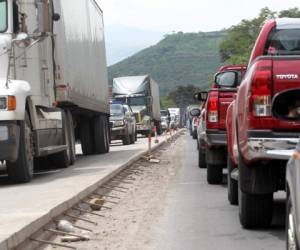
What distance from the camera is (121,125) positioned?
35.2 meters

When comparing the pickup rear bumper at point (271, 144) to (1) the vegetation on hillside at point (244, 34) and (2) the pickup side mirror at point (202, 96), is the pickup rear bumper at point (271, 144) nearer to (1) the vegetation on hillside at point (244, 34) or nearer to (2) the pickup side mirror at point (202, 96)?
(2) the pickup side mirror at point (202, 96)

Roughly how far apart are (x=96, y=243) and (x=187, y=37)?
18614 centimetres

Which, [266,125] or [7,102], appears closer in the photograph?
[266,125]

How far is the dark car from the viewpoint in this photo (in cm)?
3516

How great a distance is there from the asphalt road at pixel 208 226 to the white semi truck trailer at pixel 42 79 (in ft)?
9.04

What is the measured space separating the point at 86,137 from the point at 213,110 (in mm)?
11027

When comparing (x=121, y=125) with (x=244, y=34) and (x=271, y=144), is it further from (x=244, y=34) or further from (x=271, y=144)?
(x=244, y=34)

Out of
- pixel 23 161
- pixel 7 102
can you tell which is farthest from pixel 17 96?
pixel 23 161

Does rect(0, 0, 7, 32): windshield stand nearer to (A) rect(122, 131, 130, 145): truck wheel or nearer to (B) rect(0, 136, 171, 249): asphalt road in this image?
(B) rect(0, 136, 171, 249): asphalt road

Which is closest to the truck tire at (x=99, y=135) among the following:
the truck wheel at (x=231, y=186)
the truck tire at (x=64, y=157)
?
the truck tire at (x=64, y=157)

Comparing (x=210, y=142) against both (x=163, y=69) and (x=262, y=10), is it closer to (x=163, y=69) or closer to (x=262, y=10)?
(x=262, y=10)

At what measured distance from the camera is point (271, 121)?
7633mm

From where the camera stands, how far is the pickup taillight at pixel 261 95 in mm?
7629

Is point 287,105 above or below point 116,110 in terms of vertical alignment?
below
